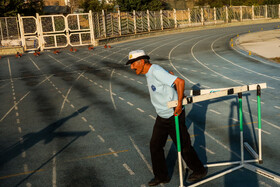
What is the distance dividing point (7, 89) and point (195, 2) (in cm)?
8462

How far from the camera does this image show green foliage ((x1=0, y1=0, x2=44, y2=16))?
42844mm

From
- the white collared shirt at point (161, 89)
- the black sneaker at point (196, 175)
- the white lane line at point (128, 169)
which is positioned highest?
the white collared shirt at point (161, 89)

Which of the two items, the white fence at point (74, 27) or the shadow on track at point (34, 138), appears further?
the white fence at point (74, 27)

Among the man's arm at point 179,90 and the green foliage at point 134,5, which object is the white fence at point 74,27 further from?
the man's arm at point 179,90

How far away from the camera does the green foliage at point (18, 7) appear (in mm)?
42844

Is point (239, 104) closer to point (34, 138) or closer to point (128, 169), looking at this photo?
point (128, 169)

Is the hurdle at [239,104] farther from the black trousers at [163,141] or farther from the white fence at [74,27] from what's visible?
the white fence at [74,27]

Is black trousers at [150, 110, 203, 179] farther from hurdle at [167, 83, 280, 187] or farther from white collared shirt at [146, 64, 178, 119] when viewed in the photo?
hurdle at [167, 83, 280, 187]

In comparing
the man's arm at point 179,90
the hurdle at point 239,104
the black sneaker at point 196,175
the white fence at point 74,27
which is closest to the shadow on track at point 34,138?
the black sneaker at point 196,175

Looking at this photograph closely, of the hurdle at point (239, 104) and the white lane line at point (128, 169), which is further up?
the hurdle at point (239, 104)

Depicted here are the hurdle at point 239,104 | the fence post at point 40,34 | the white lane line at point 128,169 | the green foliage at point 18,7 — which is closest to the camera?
the hurdle at point 239,104

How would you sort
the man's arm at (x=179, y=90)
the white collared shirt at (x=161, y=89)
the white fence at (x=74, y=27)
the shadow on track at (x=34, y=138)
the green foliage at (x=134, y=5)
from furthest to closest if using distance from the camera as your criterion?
the green foliage at (x=134, y=5) → the white fence at (x=74, y=27) → the shadow on track at (x=34, y=138) → the white collared shirt at (x=161, y=89) → the man's arm at (x=179, y=90)

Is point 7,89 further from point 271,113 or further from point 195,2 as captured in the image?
point 195,2

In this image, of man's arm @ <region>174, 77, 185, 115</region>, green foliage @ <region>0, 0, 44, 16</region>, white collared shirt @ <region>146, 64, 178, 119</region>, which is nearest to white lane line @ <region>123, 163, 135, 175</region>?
white collared shirt @ <region>146, 64, 178, 119</region>
